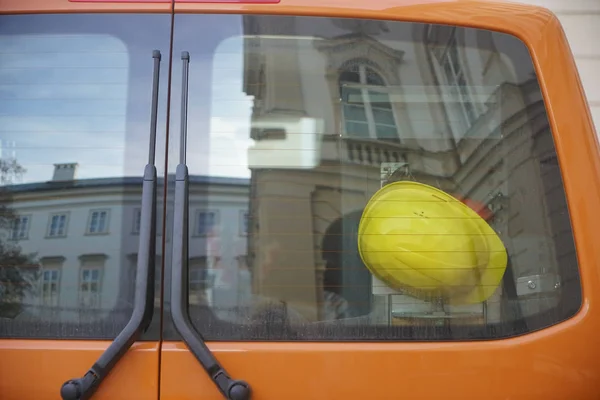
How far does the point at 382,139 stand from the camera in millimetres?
1722

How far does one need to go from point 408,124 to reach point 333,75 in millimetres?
268

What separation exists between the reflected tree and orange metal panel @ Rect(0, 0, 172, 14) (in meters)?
0.57

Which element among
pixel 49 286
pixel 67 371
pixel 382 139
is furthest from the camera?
pixel 382 139

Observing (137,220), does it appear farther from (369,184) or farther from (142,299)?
(369,184)

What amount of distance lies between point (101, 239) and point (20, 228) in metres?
0.24

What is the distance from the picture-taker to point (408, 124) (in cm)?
174

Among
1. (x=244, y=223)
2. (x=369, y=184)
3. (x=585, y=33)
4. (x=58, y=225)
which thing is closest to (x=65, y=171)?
(x=58, y=225)

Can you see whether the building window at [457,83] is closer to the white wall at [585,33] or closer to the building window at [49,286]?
the building window at [49,286]

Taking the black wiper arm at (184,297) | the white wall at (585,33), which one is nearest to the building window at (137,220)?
the black wiper arm at (184,297)

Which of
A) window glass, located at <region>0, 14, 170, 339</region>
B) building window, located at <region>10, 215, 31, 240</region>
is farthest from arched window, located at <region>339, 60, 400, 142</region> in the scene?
building window, located at <region>10, 215, 31, 240</region>

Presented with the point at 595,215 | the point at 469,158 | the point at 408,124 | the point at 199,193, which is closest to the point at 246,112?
the point at 199,193

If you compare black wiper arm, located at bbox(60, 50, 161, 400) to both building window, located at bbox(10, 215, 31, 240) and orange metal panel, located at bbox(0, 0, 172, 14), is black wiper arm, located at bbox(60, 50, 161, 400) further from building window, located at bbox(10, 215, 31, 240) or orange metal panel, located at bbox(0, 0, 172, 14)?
building window, located at bbox(10, 215, 31, 240)

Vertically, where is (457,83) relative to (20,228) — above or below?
above

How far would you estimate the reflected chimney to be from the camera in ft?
5.46
